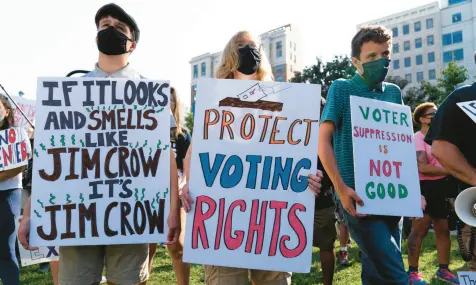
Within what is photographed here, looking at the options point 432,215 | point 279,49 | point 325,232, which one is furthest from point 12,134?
point 279,49

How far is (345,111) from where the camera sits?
2.73m

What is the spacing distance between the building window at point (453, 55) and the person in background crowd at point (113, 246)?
60.5 meters

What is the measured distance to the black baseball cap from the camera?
249 centimetres

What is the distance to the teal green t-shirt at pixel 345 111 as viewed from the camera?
2.67m

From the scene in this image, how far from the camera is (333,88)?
2.75 metres

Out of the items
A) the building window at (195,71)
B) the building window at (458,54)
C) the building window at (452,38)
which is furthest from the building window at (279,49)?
the building window at (458,54)

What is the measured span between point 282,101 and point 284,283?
0.97m

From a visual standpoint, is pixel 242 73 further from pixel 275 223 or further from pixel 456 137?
pixel 456 137

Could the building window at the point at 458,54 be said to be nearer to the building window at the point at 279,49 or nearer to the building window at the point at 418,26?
the building window at the point at 418,26

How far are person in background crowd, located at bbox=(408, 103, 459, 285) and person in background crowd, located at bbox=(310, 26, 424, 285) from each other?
2.27 meters

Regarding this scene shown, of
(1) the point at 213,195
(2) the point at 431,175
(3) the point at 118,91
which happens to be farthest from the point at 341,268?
(3) the point at 118,91

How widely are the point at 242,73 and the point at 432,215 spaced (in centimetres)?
349

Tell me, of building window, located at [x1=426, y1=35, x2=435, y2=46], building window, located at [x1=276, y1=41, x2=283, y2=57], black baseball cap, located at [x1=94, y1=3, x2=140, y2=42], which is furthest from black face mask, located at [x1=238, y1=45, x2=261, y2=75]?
building window, located at [x1=276, y1=41, x2=283, y2=57]

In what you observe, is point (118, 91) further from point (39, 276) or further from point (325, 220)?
point (39, 276)
